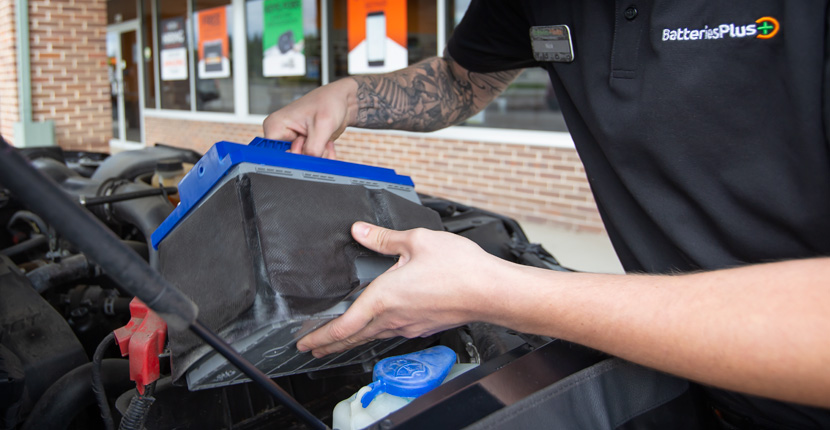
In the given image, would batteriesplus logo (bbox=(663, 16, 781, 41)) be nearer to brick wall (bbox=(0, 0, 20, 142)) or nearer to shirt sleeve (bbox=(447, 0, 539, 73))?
shirt sleeve (bbox=(447, 0, 539, 73))

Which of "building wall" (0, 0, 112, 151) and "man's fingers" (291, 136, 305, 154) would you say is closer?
"man's fingers" (291, 136, 305, 154)

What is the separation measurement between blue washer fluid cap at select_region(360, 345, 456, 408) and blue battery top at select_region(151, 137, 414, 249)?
361mm

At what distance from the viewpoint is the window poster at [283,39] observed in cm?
684

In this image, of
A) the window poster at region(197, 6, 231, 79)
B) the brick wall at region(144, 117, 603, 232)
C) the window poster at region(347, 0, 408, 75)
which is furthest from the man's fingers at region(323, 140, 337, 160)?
the window poster at region(197, 6, 231, 79)

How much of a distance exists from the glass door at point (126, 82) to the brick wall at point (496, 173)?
5889 mm

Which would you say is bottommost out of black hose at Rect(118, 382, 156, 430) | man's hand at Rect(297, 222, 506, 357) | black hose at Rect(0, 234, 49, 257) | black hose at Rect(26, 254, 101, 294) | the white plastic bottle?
black hose at Rect(118, 382, 156, 430)

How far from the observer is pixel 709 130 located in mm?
959

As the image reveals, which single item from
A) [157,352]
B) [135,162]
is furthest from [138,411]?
[135,162]

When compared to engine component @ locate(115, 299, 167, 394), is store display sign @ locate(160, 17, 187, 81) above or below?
above

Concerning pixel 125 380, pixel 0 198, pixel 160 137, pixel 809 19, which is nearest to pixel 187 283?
pixel 125 380

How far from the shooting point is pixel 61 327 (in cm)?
123

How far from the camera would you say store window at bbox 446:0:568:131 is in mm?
5273

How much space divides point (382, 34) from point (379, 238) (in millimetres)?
5160

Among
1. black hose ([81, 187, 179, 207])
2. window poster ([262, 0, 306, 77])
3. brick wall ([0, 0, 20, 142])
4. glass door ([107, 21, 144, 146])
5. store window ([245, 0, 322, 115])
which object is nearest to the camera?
black hose ([81, 187, 179, 207])
